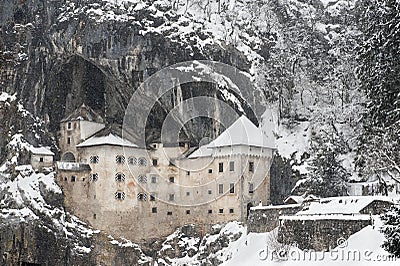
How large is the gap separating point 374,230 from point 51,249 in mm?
31242

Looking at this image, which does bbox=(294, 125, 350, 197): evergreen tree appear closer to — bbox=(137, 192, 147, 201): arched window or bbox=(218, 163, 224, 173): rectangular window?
bbox=(218, 163, 224, 173): rectangular window

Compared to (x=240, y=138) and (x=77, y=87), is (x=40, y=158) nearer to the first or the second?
(x=77, y=87)

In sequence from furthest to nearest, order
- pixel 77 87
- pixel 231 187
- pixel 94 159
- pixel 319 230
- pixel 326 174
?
pixel 77 87 → pixel 94 159 → pixel 231 187 → pixel 326 174 → pixel 319 230

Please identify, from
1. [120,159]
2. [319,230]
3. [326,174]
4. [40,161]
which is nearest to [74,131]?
[40,161]

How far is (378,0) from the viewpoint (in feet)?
88.0

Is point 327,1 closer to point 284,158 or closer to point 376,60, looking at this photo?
point 284,158

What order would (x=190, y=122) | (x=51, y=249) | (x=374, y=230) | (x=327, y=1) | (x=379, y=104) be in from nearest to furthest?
(x=379, y=104)
(x=374, y=230)
(x=51, y=249)
(x=190, y=122)
(x=327, y=1)

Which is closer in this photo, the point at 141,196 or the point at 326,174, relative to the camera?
the point at 326,174

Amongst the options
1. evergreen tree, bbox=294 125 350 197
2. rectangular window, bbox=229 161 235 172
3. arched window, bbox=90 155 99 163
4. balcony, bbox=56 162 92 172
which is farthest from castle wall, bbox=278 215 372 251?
balcony, bbox=56 162 92 172

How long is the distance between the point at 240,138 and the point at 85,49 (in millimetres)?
15894

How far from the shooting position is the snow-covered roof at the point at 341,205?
1590 inches

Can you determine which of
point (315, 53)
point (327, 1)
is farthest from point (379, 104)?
point (327, 1)

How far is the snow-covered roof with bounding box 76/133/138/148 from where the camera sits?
6019cm

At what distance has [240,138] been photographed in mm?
58625
